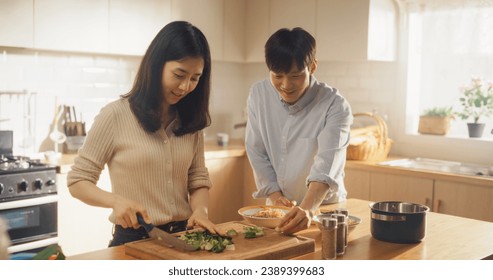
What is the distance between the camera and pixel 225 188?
4762mm

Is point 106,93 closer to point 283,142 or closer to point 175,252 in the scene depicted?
point 283,142

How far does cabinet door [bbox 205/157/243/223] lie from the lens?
4.67 meters

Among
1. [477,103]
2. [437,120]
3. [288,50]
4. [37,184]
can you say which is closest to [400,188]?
[437,120]

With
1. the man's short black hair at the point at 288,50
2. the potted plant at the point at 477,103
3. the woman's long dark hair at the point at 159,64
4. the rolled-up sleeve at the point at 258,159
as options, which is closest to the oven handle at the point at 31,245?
the rolled-up sleeve at the point at 258,159

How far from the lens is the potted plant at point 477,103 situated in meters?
4.30

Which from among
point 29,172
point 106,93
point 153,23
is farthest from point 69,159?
point 153,23

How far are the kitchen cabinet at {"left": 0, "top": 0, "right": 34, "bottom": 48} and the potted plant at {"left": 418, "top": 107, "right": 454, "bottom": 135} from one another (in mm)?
2792

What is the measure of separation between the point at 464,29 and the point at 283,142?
2229mm

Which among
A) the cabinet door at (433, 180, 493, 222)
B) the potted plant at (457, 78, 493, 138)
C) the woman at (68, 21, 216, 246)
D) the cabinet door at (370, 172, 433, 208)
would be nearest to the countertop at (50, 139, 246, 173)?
the cabinet door at (370, 172, 433, 208)

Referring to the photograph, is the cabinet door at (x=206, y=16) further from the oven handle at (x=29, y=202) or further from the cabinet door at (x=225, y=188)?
the oven handle at (x=29, y=202)

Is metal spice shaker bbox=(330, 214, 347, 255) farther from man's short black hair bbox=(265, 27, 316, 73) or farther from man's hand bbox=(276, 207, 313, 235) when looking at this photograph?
man's short black hair bbox=(265, 27, 316, 73)

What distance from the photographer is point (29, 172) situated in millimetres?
3582

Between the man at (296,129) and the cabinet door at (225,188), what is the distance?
5.88 ft

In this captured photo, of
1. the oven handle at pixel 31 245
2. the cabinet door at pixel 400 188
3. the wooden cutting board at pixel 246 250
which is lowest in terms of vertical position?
the oven handle at pixel 31 245
